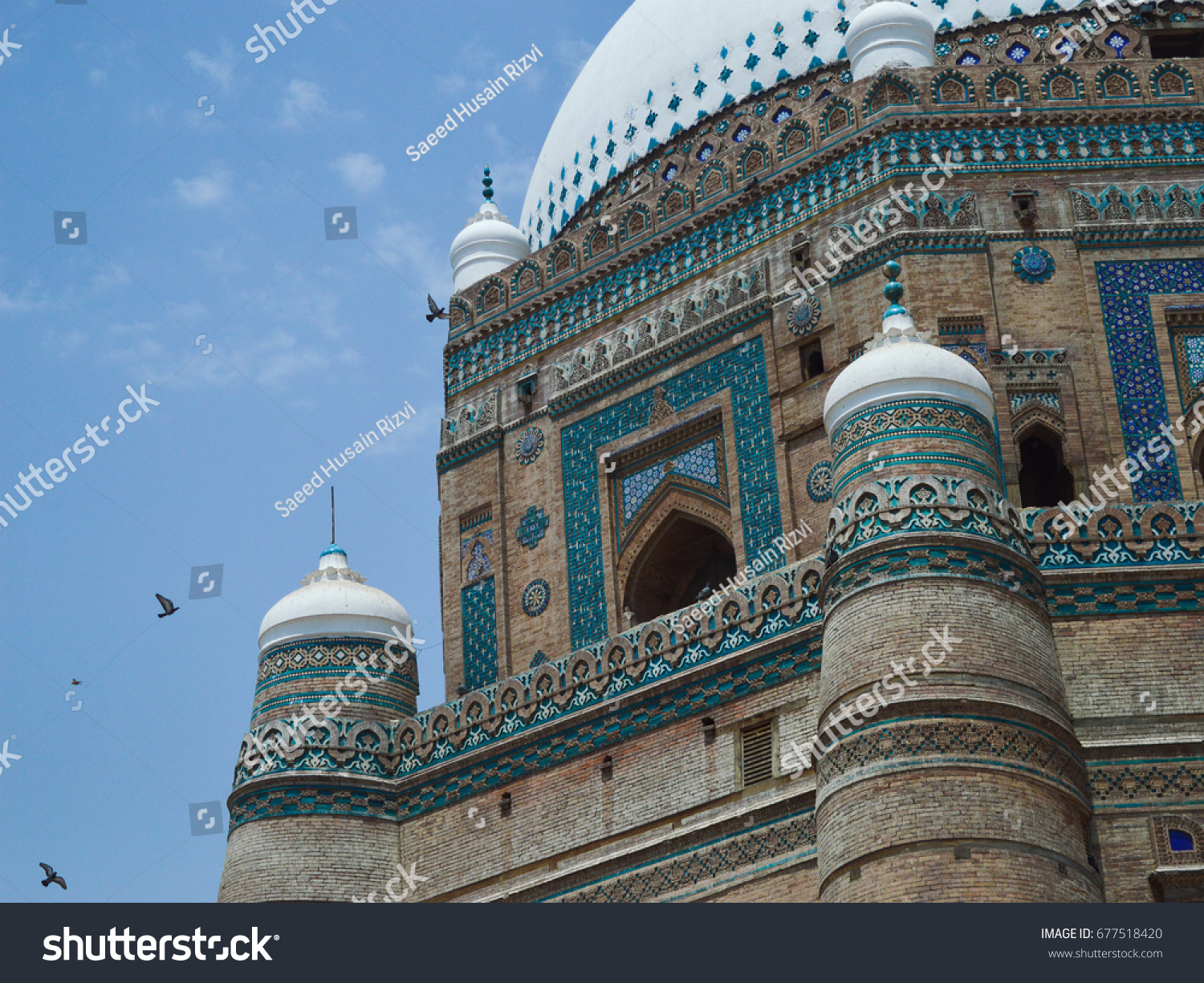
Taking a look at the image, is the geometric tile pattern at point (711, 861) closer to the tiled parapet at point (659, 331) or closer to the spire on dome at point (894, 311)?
the spire on dome at point (894, 311)

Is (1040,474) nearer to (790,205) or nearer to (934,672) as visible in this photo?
(790,205)

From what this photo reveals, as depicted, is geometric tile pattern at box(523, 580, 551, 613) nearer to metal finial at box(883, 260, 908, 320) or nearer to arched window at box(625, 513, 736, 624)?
arched window at box(625, 513, 736, 624)

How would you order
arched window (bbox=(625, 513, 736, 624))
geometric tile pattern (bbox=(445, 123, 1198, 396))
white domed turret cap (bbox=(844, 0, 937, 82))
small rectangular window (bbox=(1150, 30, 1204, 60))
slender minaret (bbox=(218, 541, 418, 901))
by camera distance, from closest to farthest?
slender minaret (bbox=(218, 541, 418, 901)) → geometric tile pattern (bbox=(445, 123, 1198, 396)) → arched window (bbox=(625, 513, 736, 624)) → white domed turret cap (bbox=(844, 0, 937, 82)) → small rectangular window (bbox=(1150, 30, 1204, 60))

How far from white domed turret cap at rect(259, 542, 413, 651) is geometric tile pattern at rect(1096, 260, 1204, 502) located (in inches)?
157

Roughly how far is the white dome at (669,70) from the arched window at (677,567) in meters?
2.83

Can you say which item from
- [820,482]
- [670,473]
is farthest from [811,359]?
[670,473]

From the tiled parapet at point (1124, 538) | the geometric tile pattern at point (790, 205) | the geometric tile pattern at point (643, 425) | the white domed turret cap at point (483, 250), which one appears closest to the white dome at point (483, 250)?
the white domed turret cap at point (483, 250)

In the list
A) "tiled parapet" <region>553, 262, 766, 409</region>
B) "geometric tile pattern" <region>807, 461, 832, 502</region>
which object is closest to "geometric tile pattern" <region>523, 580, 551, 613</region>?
"tiled parapet" <region>553, 262, 766, 409</region>

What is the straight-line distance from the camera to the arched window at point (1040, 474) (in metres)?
12.1

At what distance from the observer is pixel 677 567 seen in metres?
13.0

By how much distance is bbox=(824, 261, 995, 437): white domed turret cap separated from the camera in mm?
10555

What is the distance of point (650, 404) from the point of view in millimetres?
13016
